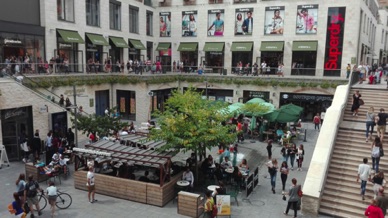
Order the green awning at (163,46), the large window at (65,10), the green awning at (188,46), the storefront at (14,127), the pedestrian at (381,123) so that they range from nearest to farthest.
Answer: the pedestrian at (381,123), the storefront at (14,127), the large window at (65,10), the green awning at (188,46), the green awning at (163,46)

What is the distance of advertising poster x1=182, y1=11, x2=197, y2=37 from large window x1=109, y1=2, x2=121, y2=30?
27.8 feet

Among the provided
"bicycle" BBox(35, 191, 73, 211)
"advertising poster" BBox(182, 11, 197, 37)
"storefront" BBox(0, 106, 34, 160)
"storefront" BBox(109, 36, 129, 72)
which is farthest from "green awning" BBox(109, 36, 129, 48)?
"bicycle" BBox(35, 191, 73, 211)

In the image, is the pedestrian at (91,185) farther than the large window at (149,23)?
No

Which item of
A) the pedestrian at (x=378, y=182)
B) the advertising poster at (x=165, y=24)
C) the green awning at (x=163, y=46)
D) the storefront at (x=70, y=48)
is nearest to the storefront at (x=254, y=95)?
the green awning at (x=163, y=46)

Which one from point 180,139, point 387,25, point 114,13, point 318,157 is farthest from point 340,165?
point 387,25

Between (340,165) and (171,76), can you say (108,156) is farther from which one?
(171,76)

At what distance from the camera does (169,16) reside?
140 ft

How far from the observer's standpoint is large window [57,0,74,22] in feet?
98.6

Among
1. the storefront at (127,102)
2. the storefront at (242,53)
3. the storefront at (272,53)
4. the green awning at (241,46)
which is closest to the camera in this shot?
the storefront at (127,102)

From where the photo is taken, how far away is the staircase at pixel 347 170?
536 inches

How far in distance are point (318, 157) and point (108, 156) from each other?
31.0 ft

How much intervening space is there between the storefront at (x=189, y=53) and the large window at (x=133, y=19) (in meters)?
5.97

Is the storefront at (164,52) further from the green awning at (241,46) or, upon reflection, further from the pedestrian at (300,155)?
the pedestrian at (300,155)

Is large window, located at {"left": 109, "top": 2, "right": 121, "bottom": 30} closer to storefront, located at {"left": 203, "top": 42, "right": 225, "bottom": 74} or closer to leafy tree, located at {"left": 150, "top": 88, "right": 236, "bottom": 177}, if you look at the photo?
storefront, located at {"left": 203, "top": 42, "right": 225, "bottom": 74}
